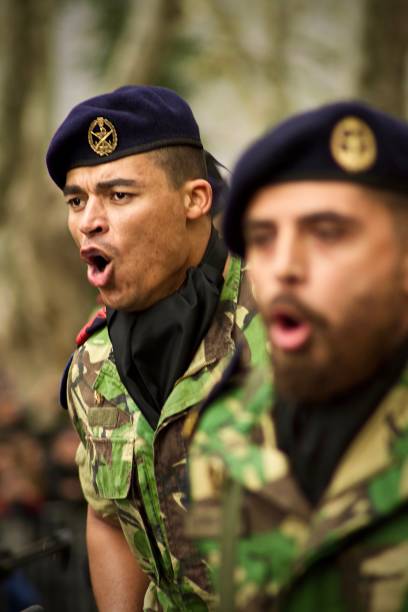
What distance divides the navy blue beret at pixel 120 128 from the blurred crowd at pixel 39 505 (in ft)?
12.2

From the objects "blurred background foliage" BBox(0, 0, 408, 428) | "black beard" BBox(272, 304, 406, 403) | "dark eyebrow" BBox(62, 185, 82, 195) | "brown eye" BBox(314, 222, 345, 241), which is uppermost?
"brown eye" BBox(314, 222, 345, 241)

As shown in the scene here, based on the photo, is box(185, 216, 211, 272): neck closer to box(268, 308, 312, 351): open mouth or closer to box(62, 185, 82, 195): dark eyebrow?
box(62, 185, 82, 195): dark eyebrow

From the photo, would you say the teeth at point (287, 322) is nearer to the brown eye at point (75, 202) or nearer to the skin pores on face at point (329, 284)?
the skin pores on face at point (329, 284)

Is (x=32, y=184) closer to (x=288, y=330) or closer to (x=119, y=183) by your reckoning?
(x=119, y=183)

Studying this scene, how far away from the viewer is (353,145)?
88.0 inches

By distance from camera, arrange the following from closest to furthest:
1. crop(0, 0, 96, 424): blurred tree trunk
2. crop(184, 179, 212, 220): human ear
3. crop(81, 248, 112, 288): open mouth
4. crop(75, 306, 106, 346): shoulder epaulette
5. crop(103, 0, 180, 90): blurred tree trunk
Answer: crop(81, 248, 112, 288): open mouth → crop(184, 179, 212, 220): human ear → crop(75, 306, 106, 346): shoulder epaulette → crop(103, 0, 180, 90): blurred tree trunk → crop(0, 0, 96, 424): blurred tree trunk

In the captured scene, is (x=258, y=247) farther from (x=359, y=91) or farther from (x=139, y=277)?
(x=359, y=91)

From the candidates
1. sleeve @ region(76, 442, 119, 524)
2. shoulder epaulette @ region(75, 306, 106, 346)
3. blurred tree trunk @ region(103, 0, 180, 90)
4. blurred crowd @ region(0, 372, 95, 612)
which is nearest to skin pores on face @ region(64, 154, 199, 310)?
shoulder epaulette @ region(75, 306, 106, 346)

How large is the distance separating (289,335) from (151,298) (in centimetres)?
132

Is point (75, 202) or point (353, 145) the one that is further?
point (75, 202)

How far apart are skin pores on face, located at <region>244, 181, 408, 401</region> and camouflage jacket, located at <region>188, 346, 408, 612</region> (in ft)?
0.38

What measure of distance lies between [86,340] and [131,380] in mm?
399

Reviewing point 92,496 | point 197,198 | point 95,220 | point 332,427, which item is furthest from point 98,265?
point 332,427

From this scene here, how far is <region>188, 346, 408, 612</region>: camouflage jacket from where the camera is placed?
2.20m
